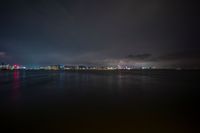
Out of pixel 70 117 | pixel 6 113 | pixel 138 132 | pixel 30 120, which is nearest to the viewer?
pixel 138 132

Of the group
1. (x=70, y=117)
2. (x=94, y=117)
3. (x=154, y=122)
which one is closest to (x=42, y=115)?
(x=70, y=117)

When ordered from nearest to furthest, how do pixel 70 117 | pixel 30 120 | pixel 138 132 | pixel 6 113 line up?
pixel 138 132 < pixel 30 120 < pixel 70 117 < pixel 6 113

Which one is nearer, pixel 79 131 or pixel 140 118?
pixel 79 131

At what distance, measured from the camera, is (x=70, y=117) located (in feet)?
28.6

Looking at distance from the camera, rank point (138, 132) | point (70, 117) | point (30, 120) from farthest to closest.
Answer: point (70, 117) < point (30, 120) < point (138, 132)

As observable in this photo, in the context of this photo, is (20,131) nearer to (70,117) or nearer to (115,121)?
(70,117)

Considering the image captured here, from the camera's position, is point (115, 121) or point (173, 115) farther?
point (173, 115)

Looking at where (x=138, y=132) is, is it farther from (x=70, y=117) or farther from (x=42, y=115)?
(x=42, y=115)

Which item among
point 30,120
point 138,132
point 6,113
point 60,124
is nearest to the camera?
point 138,132

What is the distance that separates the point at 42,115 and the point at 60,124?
89.6 inches

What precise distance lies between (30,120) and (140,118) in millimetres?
7423

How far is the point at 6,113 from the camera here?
9359 mm

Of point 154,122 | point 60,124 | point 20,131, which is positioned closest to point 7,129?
point 20,131

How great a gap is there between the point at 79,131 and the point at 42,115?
3840 millimetres
